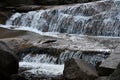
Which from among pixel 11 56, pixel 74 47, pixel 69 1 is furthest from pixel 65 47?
pixel 69 1

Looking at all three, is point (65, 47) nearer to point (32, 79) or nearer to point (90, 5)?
point (32, 79)

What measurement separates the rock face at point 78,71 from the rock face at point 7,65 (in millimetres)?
1645

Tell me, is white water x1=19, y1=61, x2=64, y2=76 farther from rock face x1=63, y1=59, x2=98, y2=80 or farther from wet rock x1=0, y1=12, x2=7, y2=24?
wet rock x1=0, y1=12, x2=7, y2=24

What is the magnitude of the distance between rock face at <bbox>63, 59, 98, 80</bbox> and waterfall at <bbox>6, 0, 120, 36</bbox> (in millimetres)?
5883

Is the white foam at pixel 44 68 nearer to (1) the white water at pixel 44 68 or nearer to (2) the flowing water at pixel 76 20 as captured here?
(1) the white water at pixel 44 68

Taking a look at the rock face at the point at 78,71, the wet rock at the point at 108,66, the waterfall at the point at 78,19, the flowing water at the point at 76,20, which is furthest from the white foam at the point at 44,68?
the waterfall at the point at 78,19

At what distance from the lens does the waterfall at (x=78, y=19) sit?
49.2 feet

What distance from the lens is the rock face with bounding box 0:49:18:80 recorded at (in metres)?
9.49

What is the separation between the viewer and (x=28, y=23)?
17641mm

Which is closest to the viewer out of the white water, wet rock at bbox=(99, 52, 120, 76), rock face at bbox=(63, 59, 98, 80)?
wet rock at bbox=(99, 52, 120, 76)

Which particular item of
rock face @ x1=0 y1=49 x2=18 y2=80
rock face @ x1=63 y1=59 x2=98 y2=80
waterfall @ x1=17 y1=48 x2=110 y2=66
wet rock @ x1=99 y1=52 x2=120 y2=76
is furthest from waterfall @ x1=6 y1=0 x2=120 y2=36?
rock face @ x1=0 y1=49 x2=18 y2=80

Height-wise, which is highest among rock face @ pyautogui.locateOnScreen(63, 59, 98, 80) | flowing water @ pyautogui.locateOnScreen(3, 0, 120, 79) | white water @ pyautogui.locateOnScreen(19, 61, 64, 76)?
flowing water @ pyautogui.locateOnScreen(3, 0, 120, 79)

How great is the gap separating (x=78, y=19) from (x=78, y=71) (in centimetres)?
754

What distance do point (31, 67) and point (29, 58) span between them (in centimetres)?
108
